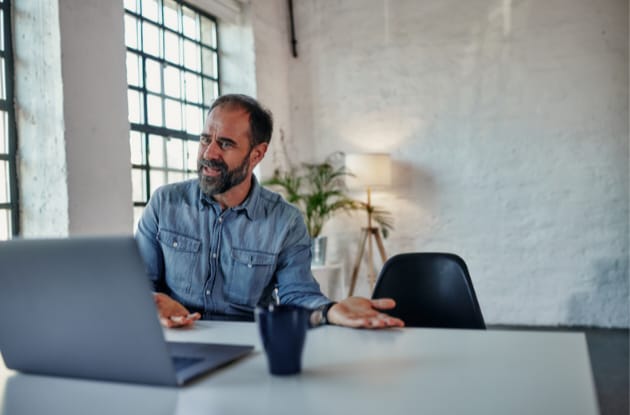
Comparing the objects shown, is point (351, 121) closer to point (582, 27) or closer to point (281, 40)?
point (281, 40)

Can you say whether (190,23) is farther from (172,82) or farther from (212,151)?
(212,151)

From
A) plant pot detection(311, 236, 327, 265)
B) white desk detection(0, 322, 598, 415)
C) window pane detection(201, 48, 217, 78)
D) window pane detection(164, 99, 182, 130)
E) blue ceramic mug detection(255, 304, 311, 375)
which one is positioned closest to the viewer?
white desk detection(0, 322, 598, 415)

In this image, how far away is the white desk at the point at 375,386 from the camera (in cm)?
82

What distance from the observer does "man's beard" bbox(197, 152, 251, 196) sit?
2076 mm

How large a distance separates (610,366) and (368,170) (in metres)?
2.41

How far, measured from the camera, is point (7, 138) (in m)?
3.36

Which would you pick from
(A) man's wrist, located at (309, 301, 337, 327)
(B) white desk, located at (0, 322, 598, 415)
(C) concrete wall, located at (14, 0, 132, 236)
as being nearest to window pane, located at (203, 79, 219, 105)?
(C) concrete wall, located at (14, 0, 132, 236)

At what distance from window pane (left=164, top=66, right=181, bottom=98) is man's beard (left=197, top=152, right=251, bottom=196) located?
2769 mm

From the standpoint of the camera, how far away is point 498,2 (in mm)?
5418

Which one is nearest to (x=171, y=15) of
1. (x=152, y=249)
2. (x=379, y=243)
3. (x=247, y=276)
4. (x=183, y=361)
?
(x=379, y=243)

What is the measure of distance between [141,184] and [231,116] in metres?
2.38

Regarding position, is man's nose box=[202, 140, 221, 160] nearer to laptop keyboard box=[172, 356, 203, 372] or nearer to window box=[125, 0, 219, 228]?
laptop keyboard box=[172, 356, 203, 372]

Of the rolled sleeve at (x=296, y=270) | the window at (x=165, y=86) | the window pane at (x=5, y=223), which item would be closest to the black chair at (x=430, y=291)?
the rolled sleeve at (x=296, y=270)

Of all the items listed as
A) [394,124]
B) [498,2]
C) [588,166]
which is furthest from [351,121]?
[588,166]
